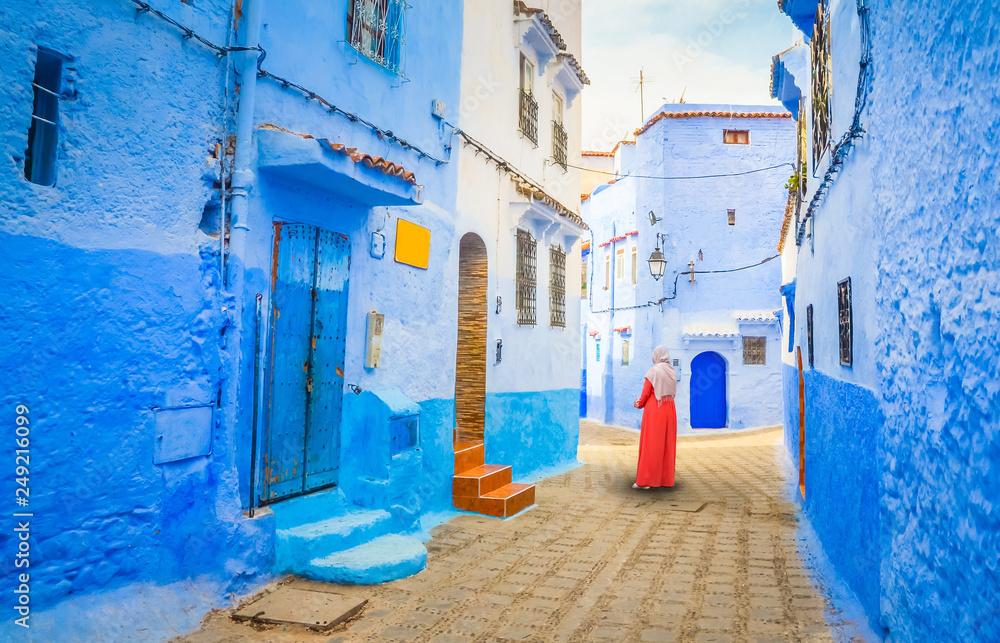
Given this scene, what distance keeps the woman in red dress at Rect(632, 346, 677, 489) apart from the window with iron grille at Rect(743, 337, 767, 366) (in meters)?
12.0

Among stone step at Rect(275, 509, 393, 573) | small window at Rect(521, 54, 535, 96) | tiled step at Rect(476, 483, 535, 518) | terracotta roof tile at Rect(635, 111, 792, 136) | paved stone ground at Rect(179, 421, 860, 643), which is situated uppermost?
terracotta roof tile at Rect(635, 111, 792, 136)

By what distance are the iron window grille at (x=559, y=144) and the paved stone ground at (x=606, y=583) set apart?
586 centimetres

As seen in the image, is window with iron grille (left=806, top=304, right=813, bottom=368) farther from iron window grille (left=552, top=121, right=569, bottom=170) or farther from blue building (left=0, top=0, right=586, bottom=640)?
iron window grille (left=552, top=121, right=569, bottom=170)

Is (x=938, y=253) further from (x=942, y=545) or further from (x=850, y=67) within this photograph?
(x=850, y=67)

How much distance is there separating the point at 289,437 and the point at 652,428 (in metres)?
5.16

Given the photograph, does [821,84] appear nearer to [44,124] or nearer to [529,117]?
[529,117]

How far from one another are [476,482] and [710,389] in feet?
47.6

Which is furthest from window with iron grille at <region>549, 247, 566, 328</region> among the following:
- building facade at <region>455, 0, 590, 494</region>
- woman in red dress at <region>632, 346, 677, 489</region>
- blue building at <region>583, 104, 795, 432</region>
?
blue building at <region>583, 104, 795, 432</region>

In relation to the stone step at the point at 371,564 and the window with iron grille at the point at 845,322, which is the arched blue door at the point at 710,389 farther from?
the stone step at the point at 371,564

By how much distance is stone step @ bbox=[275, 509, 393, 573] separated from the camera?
476 centimetres

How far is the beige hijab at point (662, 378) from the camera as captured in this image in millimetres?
8875

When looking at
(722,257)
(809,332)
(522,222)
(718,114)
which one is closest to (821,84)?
(809,332)

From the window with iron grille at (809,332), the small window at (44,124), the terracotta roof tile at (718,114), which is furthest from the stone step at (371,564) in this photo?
the terracotta roof tile at (718,114)

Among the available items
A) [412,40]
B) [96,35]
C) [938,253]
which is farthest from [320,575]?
[412,40]
